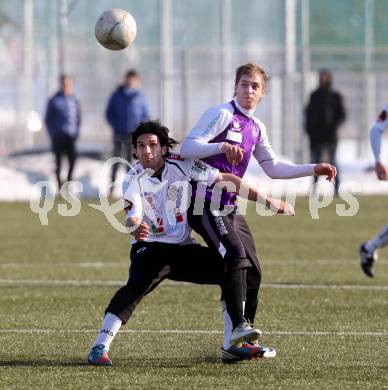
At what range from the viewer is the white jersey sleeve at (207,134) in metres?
7.17

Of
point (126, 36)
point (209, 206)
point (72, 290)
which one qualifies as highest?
point (126, 36)

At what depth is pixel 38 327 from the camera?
8344mm

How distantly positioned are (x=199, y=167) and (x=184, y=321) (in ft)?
5.53

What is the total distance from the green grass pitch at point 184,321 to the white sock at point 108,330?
0.14 metres

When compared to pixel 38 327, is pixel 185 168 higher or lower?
higher

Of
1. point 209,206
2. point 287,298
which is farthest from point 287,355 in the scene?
point 287,298

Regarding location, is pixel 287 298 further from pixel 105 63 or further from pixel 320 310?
pixel 105 63

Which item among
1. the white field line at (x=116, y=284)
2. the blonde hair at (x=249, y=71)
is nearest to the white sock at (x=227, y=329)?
the blonde hair at (x=249, y=71)

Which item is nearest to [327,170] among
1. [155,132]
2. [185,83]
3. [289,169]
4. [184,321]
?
[289,169]

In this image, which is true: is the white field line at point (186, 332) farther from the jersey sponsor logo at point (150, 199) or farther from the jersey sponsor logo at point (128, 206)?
the jersey sponsor logo at point (128, 206)

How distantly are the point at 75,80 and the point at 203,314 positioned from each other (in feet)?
55.7

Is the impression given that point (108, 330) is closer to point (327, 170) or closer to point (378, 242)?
point (327, 170)

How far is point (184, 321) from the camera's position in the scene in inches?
340

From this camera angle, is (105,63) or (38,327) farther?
(105,63)
